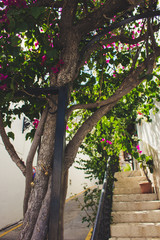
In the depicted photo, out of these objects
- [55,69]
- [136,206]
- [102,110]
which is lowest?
[136,206]

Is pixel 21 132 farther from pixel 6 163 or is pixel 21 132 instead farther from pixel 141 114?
pixel 141 114

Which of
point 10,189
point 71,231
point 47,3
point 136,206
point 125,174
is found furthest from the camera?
point 125,174

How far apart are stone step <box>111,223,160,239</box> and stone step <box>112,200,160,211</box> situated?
1.83 ft

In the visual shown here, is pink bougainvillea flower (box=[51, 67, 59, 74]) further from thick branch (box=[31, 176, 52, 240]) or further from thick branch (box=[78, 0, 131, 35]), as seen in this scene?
thick branch (box=[31, 176, 52, 240])

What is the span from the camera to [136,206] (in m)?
3.72

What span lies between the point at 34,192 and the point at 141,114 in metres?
3.61

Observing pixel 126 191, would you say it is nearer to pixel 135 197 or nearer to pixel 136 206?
pixel 135 197

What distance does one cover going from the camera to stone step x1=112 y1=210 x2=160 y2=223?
3.28m

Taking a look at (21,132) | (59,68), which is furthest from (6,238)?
(59,68)

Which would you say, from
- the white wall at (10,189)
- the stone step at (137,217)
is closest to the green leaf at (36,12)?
the stone step at (137,217)

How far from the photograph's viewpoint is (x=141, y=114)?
4.35 m

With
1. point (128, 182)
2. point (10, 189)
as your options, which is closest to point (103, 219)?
point (128, 182)

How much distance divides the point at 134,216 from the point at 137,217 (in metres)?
0.05

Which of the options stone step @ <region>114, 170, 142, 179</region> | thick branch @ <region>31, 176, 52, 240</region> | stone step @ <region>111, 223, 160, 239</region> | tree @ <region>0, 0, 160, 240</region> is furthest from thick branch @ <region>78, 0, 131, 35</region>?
stone step @ <region>114, 170, 142, 179</region>
